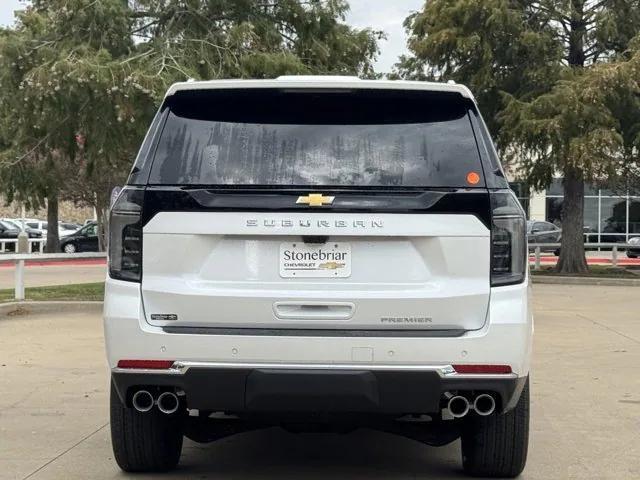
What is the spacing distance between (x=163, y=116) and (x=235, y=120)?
0.36 m

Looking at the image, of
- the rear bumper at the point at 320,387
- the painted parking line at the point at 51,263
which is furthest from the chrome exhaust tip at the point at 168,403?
the painted parking line at the point at 51,263

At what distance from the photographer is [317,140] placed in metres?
4.47

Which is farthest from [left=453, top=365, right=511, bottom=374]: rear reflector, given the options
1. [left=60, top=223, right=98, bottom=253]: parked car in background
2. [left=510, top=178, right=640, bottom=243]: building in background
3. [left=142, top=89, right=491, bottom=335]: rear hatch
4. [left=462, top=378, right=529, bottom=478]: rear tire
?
[left=510, top=178, right=640, bottom=243]: building in background

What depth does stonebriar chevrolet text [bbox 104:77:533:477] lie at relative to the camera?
425 cm

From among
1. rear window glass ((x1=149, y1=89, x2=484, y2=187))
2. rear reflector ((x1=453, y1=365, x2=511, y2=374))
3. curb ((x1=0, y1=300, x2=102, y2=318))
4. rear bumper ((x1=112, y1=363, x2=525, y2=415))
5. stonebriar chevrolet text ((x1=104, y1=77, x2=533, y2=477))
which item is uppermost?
rear window glass ((x1=149, y1=89, x2=484, y2=187))

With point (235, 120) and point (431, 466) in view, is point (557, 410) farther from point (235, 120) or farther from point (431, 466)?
point (235, 120)

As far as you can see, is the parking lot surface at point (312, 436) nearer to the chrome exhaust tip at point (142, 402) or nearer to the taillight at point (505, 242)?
the chrome exhaust tip at point (142, 402)

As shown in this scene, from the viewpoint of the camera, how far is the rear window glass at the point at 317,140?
439cm

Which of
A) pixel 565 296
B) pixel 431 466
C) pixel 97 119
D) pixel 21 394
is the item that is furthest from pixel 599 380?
pixel 565 296

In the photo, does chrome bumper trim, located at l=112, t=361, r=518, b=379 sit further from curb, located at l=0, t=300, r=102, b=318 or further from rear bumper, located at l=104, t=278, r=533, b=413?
curb, located at l=0, t=300, r=102, b=318

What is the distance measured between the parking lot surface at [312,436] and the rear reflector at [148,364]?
3.81 ft

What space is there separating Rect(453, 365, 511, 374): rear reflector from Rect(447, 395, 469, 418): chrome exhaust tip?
0.63 ft

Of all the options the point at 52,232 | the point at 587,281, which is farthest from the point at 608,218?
the point at 52,232

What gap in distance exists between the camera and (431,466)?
558 cm
